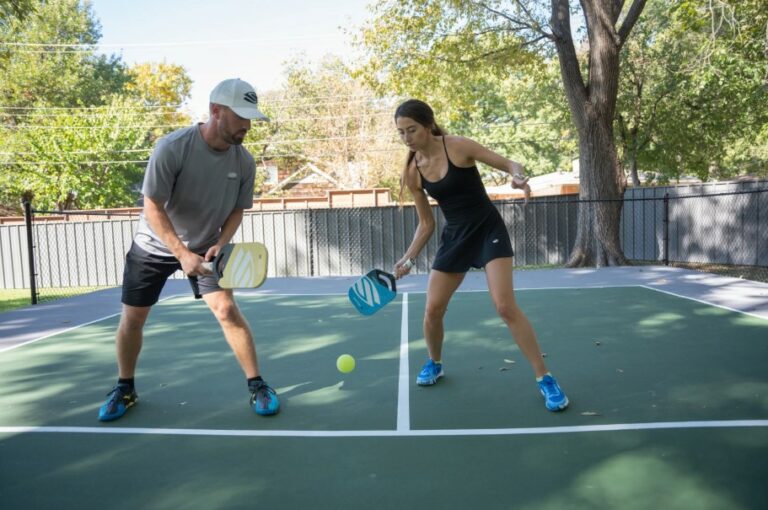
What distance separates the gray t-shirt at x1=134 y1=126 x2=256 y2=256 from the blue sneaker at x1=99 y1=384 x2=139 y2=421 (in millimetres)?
916

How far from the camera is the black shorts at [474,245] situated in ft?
13.0

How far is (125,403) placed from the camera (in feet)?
13.1

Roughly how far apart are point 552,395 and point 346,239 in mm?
13845

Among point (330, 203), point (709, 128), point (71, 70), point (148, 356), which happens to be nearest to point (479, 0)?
point (709, 128)

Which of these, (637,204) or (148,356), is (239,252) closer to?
(148,356)

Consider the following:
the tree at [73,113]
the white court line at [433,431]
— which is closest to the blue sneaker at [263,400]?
the white court line at [433,431]

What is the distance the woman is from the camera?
3.82 m

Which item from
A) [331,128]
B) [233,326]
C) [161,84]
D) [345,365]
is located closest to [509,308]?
[345,365]

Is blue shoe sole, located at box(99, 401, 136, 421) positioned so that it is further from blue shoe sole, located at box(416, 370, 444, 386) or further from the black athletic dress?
the black athletic dress

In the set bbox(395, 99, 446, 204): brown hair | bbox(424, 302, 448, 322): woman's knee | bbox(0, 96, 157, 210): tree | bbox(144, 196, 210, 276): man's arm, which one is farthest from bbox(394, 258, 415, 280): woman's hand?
bbox(0, 96, 157, 210): tree

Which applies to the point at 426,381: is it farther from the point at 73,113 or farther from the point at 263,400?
the point at 73,113

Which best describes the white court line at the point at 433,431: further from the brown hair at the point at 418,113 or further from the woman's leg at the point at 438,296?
the brown hair at the point at 418,113

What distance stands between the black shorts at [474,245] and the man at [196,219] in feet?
4.39

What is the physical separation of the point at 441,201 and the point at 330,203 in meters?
20.1
